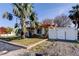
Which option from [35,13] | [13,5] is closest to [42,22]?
[35,13]

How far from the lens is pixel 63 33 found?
6.40m

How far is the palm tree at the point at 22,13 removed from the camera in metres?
6.37

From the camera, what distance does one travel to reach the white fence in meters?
6.35

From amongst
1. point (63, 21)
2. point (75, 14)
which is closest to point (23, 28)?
point (63, 21)

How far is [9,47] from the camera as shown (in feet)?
21.0

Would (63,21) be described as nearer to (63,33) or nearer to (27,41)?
(63,33)

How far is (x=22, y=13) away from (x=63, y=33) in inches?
32.3

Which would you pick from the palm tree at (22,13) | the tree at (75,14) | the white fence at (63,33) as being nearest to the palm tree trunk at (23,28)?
the palm tree at (22,13)

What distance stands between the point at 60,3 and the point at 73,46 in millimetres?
795

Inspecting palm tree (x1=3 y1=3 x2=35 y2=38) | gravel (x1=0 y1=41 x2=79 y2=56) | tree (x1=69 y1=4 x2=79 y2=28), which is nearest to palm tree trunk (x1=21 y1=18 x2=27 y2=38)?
palm tree (x1=3 y1=3 x2=35 y2=38)

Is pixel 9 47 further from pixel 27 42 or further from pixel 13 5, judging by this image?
pixel 13 5

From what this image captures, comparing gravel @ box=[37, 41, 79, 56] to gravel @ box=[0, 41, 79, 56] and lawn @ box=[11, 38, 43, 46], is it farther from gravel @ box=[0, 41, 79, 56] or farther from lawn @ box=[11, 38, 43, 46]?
lawn @ box=[11, 38, 43, 46]

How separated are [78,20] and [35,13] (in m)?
0.78

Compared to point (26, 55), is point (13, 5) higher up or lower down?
higher up
